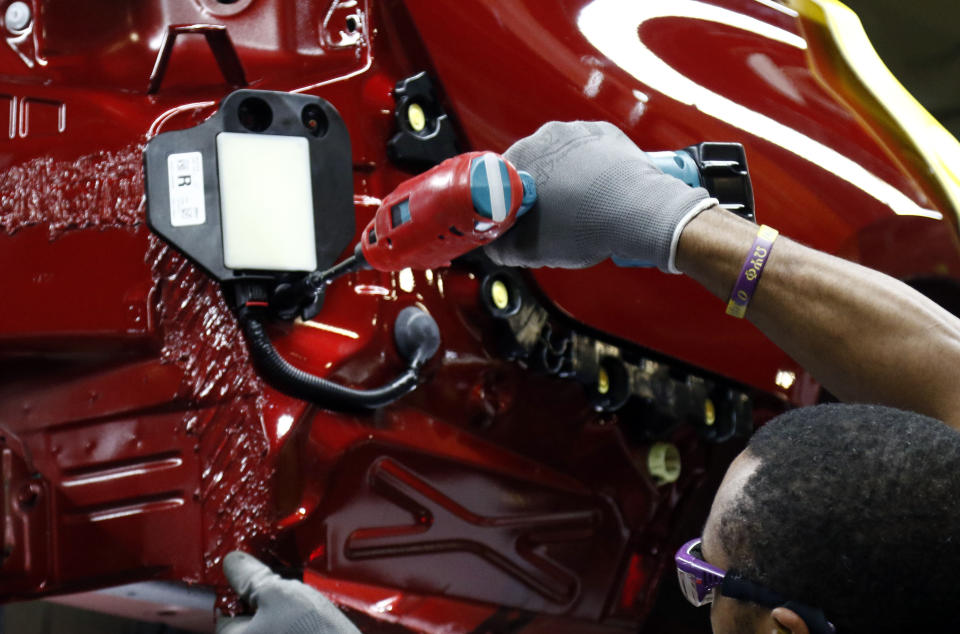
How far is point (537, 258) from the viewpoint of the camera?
120 cm

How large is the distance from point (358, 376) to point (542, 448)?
1.23 feet

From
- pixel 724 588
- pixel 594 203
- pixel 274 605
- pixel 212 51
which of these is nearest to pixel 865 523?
pixel 724 588

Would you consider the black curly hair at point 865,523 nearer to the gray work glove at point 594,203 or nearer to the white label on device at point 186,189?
A: the gray work glove at point 594,203

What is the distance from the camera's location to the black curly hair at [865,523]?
0.85m

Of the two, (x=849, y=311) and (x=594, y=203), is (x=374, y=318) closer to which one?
(x=594, y=203)

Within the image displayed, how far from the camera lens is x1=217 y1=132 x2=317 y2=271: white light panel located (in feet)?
3.82

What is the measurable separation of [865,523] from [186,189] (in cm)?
76

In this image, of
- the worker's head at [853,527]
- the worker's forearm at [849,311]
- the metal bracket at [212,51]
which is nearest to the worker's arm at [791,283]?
the worker's forearm at [849,311]

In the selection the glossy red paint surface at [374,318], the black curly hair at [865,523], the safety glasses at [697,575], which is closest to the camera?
the black curly hair at [865,523]

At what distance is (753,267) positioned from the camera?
1.10 meters

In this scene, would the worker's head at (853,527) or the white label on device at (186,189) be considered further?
the white label on device at (186,189)

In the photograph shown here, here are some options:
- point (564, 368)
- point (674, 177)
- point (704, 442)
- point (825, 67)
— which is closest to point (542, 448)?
point (564, 368)

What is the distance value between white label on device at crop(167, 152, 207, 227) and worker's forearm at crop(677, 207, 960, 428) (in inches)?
20.2

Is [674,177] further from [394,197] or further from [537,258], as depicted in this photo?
[394,197]
